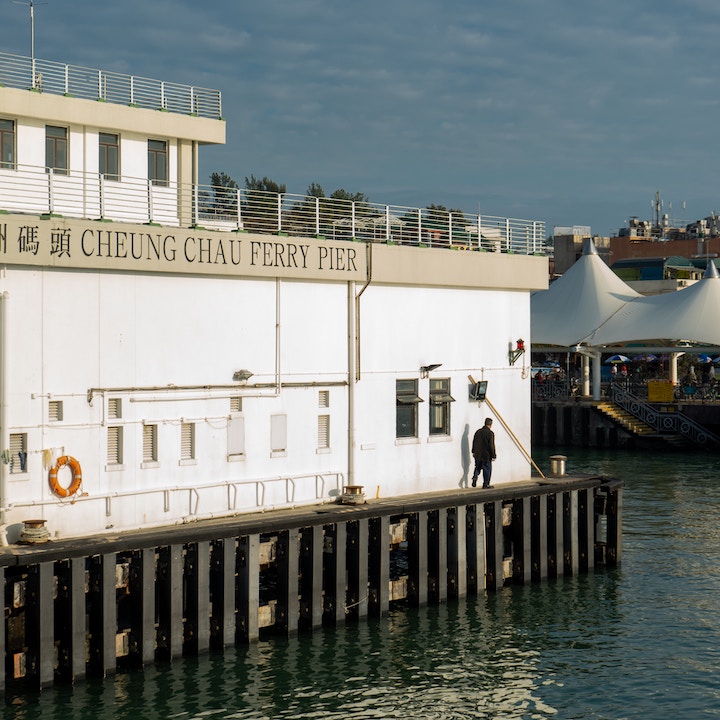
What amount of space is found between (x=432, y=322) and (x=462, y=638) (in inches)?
279

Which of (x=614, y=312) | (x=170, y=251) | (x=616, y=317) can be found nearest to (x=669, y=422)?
(x=616, y=317)

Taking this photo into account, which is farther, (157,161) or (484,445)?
(484,445)

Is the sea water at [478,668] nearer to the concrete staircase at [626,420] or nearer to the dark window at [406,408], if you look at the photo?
the dark window at [406,408]

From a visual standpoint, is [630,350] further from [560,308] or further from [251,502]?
[251,502]

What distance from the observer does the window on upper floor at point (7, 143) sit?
80.7 feet

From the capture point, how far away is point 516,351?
3005 centimetres

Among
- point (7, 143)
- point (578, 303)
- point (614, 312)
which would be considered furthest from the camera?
point (578, 303)

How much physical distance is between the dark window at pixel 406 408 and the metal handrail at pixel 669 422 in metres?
39.7

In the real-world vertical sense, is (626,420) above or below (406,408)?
below

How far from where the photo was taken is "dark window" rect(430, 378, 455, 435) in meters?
Answer: 28.3

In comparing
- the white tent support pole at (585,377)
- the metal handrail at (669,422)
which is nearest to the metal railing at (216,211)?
the metal handrail at (669,422)

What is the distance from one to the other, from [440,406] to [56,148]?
9.64 metres

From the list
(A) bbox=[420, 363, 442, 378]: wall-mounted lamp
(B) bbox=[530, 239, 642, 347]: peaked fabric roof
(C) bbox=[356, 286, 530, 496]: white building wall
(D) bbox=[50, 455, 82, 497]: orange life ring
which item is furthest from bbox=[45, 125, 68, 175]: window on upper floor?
(B) bbox=[530, 239, 642, 347]: peaked fabric roof

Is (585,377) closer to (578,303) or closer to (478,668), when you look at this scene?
Result: (578,303)
